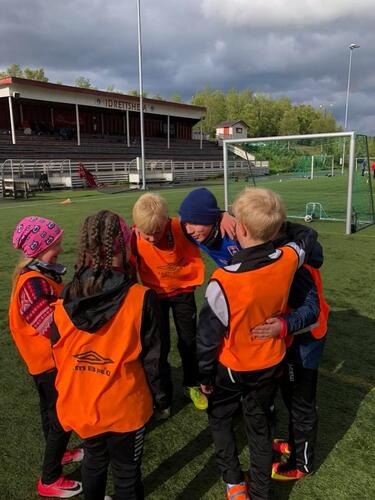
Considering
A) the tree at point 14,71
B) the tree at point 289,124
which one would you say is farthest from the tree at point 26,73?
the tree at point 289,124

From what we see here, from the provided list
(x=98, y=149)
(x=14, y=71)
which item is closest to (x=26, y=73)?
(x=14, y=71)

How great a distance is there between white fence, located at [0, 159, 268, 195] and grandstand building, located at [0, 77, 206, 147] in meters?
5.08

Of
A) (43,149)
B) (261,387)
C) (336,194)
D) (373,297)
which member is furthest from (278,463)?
(43,149)

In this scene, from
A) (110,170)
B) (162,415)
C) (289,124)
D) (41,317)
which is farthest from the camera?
(289,124)

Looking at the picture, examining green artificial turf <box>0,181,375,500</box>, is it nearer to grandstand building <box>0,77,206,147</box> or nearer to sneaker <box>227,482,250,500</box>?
sneaker <box>227,482,250,500</box>

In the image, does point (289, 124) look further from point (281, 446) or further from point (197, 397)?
point (281, 446)

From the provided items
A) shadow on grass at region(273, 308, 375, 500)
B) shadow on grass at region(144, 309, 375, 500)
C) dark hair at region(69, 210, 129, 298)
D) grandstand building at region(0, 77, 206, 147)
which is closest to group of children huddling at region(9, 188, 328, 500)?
dark hair at region(69, 210, 129, 298)

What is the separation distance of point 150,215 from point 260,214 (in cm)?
81

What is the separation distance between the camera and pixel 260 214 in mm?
1907

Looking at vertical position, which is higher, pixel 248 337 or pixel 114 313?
pixel 114 313

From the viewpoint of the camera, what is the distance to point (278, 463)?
247 centimetres

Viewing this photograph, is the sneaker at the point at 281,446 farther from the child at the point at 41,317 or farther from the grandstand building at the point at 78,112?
the grandstand building at the point at 78,112

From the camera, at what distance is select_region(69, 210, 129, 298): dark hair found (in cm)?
173

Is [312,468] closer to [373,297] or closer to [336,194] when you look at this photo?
[373,297]
